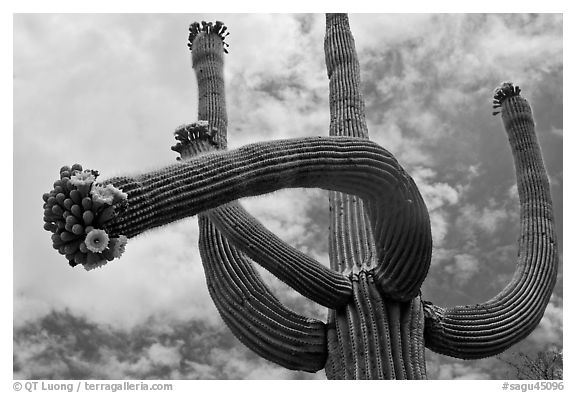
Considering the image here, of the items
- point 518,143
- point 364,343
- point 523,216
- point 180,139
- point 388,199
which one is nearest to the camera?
point 388,199

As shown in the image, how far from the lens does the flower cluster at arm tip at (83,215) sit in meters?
3.52

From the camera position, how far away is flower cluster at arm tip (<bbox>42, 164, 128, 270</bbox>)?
3.52 meters

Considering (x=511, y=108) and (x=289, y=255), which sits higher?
(x=511, y=108)

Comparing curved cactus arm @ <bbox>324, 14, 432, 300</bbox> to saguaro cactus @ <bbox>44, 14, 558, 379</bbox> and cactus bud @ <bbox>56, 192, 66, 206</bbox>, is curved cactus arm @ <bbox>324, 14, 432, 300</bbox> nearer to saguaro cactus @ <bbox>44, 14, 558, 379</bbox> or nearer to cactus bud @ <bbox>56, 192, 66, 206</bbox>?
saguaro cactus @ <bbox>44, 14, 558, 379</bbox>

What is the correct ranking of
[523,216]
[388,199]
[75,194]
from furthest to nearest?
[523,216]
[388,199]
[75,194]

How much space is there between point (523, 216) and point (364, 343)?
3058 mm

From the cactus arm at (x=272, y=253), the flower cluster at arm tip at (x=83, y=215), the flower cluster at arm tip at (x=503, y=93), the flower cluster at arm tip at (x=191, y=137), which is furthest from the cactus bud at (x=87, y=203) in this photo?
the flower cluster at arm tip at (x=503, y=93)

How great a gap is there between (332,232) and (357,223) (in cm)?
27

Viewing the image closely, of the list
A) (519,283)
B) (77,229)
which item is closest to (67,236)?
(77,229)

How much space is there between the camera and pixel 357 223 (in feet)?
22.5

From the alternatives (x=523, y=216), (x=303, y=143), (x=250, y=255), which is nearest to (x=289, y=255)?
(x=250, y=255)

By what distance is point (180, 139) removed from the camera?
6789 millimetres

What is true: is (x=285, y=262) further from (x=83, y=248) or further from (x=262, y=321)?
(x=83, y=248)

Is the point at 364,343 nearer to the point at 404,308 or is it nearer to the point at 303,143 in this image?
the point at 404,308
